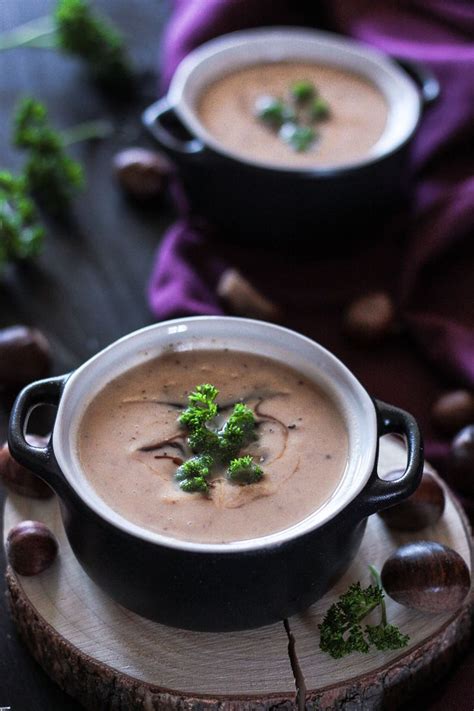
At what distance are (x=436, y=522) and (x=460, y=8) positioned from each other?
149 cm

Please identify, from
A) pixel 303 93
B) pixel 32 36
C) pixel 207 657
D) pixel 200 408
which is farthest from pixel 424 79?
pixel 207 657

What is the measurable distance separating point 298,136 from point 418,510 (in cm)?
100

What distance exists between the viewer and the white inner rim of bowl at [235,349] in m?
1.39

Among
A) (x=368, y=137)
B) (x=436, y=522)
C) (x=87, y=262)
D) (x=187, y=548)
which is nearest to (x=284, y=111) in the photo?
(x=368, y=137)

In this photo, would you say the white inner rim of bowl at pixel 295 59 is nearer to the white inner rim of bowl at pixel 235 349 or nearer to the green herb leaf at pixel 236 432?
the white inner rim of bowl at pixel 235 349

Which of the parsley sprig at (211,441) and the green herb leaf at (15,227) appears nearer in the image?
the parsley sprig at (211,441)

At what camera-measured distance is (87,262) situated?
7.89 feet

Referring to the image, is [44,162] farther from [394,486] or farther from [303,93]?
[394,486]

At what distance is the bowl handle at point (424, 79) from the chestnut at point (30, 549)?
1.34 metres

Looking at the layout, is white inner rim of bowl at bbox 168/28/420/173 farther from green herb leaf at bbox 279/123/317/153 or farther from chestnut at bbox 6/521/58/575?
chestnut at bbox 6/521/58/575

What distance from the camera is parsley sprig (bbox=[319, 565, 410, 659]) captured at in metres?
1.48

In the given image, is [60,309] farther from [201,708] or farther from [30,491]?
[201,708]

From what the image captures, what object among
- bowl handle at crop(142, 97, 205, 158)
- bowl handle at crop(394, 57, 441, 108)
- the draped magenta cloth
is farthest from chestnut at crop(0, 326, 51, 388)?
bowl handle at crop(394, 57, 441, 108)

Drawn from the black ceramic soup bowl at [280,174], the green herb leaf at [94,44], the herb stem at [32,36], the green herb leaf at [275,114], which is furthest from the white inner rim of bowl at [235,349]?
the herb stem at [32,36]
